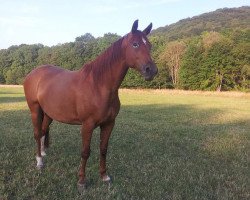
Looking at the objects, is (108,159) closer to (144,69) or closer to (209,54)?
(144,69)

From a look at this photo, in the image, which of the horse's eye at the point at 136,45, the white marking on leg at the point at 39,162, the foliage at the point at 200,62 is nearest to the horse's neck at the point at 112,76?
the horse's eye at the point at 136,45

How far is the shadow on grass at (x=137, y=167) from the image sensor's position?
5852mm

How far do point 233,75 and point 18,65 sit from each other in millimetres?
66902

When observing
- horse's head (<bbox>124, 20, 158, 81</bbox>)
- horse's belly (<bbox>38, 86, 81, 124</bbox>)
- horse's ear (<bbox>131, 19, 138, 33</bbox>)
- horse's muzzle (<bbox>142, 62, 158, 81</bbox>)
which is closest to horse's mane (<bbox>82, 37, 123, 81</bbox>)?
horse's head (<bbox>124, 20, 158, 81</bbox>)

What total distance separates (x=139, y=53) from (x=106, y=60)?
30.8 inches

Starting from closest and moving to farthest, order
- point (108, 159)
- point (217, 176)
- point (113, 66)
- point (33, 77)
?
1. point (113, 66)
2. point (217, 176)
3. point (33, 77)
4. point (108, 159)

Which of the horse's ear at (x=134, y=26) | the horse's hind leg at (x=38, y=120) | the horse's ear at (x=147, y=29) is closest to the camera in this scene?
the horse's ear at (x=134, y=26)

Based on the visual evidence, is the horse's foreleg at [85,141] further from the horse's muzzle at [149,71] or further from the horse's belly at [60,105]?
the horse's muzzle at [149,71]

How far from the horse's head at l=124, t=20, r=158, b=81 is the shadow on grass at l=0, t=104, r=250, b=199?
2143 millimetres

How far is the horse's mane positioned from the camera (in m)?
5.78

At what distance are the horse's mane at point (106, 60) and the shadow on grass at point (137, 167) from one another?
2.04m

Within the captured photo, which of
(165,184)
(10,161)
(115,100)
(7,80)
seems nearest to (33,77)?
(10,161)

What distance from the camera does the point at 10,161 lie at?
7.24m

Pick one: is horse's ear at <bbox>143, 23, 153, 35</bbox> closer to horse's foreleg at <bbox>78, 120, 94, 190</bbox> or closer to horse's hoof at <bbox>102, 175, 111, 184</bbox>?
horse's foreleg at <bbox>78, 120, 94, 190</bbox>
